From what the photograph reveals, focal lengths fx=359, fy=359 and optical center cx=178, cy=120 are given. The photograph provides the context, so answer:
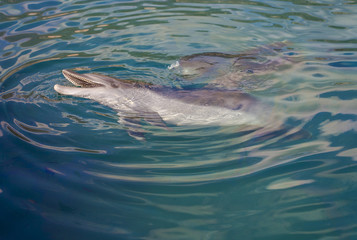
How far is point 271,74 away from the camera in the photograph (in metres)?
6.08

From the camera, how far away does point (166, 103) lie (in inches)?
199

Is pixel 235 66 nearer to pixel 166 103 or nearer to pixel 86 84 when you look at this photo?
pixel 166 103

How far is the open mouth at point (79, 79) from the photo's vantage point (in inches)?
212

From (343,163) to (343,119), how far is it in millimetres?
1050

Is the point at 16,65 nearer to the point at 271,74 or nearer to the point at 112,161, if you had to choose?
the point at 112,161

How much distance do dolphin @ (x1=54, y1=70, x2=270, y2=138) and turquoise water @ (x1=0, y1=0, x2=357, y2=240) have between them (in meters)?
0.16

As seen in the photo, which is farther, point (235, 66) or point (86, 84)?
point (235, 66)

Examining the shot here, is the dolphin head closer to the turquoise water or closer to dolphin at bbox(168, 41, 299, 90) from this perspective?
Answer: the turquoise water

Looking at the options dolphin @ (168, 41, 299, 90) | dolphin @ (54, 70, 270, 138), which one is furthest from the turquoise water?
dolphin @ (54, 70, 270, 138)

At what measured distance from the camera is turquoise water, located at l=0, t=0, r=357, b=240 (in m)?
2.90

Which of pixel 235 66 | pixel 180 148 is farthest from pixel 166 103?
pixel 235 66

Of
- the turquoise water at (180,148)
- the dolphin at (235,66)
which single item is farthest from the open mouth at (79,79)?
the dolphin at (235,66)

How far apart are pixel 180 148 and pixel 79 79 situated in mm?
2308

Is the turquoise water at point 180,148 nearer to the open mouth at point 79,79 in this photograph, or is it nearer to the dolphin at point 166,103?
the dolphin at point 166,103
